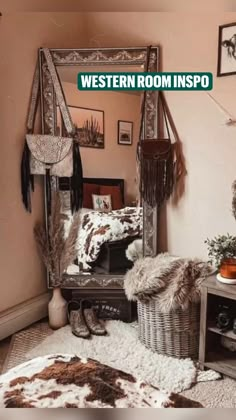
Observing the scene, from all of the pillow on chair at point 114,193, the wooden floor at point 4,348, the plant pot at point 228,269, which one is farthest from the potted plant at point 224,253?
the wooden floor at point 4,348

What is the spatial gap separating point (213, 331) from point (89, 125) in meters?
1.14

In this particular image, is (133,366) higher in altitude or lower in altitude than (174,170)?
lower

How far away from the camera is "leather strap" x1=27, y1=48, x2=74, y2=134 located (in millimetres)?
1726

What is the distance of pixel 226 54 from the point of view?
4.84 feet

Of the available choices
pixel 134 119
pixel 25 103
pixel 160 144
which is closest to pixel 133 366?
pixel 160 144

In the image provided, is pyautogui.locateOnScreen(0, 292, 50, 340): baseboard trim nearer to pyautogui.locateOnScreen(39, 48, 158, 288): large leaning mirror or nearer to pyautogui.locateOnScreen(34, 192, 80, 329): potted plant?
pyautogui.locateOnScreen(34, 192, 80, 329): potted plant

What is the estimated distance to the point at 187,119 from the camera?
1663mm

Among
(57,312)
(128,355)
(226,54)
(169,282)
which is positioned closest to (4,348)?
(57,312)

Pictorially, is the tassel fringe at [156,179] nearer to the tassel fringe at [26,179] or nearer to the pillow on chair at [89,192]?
the pillow on chair at [89,192]

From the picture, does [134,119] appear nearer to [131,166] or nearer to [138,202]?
[131,166]

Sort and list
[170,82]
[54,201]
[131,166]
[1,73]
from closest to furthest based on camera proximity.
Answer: [170,82], [1,73], [131,166], [54,201]

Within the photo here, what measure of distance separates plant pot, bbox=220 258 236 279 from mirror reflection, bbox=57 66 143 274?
1.66 feet

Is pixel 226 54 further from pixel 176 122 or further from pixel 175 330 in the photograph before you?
pixel 175 330

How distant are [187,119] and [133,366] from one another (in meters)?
1.20
